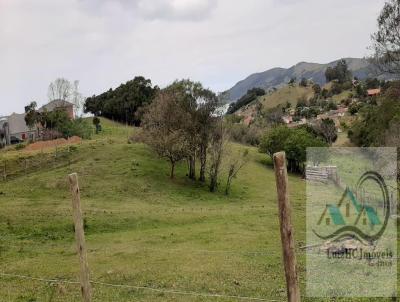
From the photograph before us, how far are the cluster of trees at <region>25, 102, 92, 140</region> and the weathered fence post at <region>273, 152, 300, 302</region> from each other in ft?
217

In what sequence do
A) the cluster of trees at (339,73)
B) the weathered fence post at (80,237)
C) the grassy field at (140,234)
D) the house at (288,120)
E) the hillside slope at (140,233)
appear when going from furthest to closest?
the cluster of trees at (339,73) < the house at (288,120) < the hillside slope at (140,233) < the grassy field at (140,234) < the weathered fence post at (80,237)

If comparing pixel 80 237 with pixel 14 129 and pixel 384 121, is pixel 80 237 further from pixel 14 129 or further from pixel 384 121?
pixel 14 129

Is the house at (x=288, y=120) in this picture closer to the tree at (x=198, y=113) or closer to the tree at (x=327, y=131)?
the tree at (x=327, y=131)

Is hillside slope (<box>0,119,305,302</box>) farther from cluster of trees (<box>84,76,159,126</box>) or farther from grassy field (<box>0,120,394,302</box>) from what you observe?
cluster of trees (<box>84,76,159,126</box>)

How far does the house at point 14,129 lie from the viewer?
86812 mm

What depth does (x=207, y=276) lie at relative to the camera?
16281 mm

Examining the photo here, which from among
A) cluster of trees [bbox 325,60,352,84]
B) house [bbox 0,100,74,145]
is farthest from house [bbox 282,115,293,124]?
cluster of trees [bbox 325,60,352,84]

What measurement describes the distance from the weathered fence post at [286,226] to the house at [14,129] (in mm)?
84984

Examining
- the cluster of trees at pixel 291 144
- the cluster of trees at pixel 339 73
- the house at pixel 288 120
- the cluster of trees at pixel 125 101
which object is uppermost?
the cluster of trees at pixel 339 73

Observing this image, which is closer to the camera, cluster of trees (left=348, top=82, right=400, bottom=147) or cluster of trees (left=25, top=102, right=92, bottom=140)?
cluster of trees (left=348, top=82, right=400, bottom=147)

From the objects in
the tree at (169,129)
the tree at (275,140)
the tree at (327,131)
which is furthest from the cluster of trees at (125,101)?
the tree at (327,131)

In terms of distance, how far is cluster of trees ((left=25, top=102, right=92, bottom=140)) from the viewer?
Result: 233ft

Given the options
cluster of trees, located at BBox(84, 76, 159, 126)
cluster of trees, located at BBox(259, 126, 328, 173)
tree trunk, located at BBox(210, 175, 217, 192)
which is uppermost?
cluster of trees, located at BBox(84, 76, 159, 126)

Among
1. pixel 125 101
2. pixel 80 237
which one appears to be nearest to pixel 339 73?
pixel 125 101
